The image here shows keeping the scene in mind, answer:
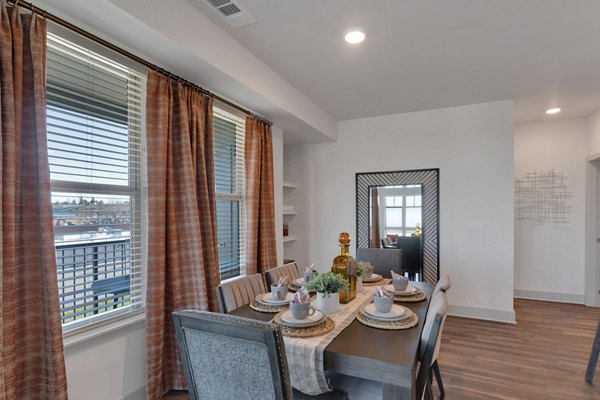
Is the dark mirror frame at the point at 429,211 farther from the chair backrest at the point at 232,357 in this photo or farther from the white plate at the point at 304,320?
the chair backrest at the point at 232,357

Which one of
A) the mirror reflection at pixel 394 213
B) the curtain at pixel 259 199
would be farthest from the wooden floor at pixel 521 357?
the curtain at pixel 259 199

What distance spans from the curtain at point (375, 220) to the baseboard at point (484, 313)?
3.98 feet

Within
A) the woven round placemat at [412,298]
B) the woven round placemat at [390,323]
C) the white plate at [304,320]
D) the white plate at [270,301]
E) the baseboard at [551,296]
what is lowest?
the baseboard at [551,296]

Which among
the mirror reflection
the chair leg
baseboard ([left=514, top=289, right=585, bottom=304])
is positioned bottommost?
baseboard ([left=514, top=289, right=585, bottom=304])

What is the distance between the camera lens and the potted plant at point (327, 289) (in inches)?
69.5

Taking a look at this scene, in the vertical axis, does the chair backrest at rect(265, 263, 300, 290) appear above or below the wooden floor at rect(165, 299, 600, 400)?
above

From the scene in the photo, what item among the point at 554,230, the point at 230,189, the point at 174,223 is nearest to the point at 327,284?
the point at 174,223

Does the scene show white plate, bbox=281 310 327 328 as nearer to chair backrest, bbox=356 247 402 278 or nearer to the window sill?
the window sill

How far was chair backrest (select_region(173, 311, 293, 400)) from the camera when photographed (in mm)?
1079

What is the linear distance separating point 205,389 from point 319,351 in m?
0.48

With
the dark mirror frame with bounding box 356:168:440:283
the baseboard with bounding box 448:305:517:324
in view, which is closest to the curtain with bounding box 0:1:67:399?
the dark mirror frame with bounding box 356:168:440:283

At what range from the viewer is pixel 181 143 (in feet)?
7.55

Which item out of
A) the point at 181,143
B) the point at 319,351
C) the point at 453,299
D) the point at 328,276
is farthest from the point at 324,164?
the point at 319,351

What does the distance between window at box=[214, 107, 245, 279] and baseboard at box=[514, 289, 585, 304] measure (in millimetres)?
4276
